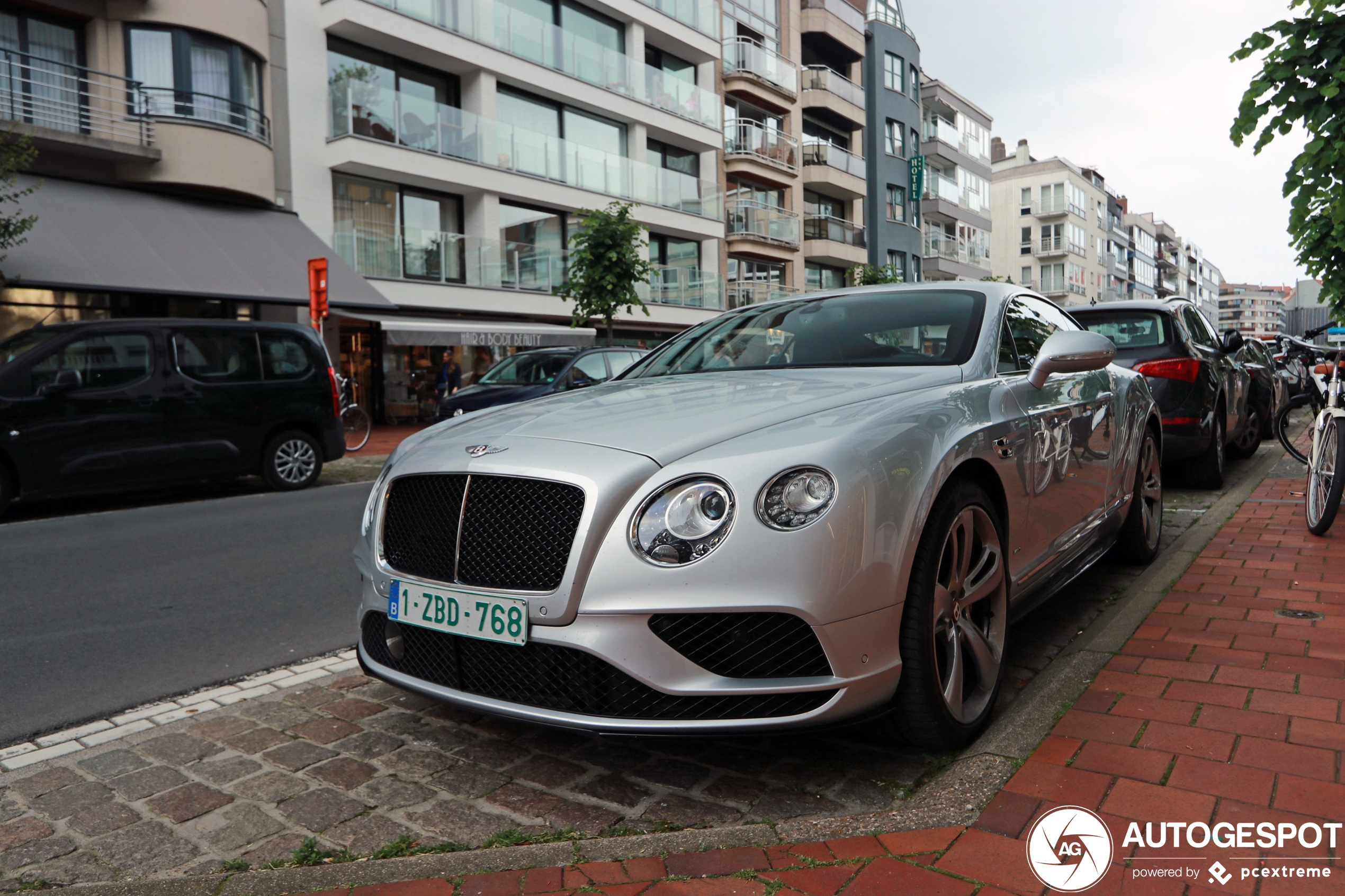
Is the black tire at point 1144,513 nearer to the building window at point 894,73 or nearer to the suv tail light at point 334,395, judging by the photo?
the suv tail light at point 334,395

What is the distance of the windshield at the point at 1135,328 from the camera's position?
762cm

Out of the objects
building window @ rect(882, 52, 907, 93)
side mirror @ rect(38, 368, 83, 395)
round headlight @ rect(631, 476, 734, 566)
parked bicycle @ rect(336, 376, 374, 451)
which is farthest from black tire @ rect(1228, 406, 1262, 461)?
building window @ rect(882, 52, 907, 93)

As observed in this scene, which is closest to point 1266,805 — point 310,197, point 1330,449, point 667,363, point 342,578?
point 667,363

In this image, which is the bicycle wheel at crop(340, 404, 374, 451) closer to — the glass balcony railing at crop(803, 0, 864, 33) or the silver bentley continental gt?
the silver bentley continental gt

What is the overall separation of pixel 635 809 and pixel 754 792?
0.34 meters

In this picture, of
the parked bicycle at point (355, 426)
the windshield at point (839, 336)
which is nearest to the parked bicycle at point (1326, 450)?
the windshield at point (839, 336)

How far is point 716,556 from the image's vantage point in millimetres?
2348

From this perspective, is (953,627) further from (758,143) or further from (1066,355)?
(758,143)

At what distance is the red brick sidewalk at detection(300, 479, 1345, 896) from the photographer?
7.09ft

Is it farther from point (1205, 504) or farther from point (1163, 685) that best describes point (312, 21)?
point (1163, 685)

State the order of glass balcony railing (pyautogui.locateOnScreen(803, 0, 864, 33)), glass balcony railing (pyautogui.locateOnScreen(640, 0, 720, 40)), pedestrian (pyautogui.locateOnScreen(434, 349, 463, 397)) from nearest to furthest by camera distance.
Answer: pedestrian (pyautogui.locateOnScreen(434, 349, 463, 397)) < glass balcony railing (pyautogui.locateOnScreen(640, 0, 720, 40)) < glass balcony railing (pyautogui.locateOnScreen(803, 0, 864, 33))

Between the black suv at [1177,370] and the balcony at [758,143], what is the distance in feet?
85.3

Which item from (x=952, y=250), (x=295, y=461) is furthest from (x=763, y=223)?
(x=295, y=461)

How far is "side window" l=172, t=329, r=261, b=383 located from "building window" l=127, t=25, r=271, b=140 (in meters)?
9.02
